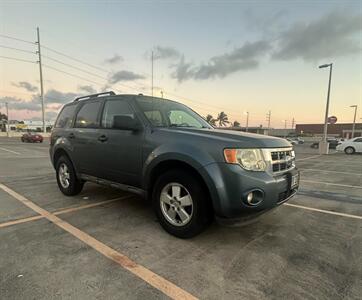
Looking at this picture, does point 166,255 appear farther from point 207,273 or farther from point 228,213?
point 228,213

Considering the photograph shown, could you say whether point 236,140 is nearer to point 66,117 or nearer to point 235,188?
point 235,188

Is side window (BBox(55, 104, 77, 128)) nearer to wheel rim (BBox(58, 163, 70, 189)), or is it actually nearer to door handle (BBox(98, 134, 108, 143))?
wheel rim (BBox(58, 163, 70, 189))

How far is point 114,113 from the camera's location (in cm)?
439

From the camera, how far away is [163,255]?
9.86 feet

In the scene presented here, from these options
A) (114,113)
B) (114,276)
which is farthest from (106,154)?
(114,276)

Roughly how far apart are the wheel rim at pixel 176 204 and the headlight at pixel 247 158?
2.34ft

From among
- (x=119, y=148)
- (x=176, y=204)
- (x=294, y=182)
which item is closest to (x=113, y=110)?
(x=119, y=148)

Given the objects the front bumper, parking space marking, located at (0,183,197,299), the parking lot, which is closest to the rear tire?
the parking lot

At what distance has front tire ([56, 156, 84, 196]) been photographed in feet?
17.2

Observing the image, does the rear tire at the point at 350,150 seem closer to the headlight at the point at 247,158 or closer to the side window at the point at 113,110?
the headlight at the point at 247,158

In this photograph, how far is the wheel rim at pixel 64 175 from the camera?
5.44 meters

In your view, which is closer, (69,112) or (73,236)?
(73,236)

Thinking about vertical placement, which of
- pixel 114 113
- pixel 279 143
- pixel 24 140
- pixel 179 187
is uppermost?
pixel 114 113

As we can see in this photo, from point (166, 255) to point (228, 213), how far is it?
857 mm
